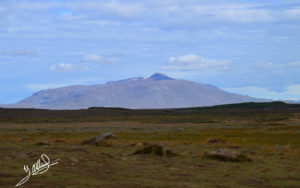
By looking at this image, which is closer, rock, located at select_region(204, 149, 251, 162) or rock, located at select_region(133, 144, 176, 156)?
rock, located at select_region(204, 149, 251, 162)

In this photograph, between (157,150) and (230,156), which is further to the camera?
(157,150)

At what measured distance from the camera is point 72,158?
22391 millimetres

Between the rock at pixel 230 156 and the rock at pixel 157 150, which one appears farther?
the rock at pixel 157 150

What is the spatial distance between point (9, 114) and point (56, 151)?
104276 mm

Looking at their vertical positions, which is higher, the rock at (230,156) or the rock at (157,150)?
the rock at (157,150)

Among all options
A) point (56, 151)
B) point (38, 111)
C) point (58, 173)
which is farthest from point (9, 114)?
point (58, 173)

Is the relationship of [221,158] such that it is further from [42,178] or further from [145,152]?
[42,178]

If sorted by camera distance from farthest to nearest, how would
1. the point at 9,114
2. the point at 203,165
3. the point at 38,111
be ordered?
the point at 38,111 < the point at 9,114 < the point at 203,165

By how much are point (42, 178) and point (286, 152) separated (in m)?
15.6

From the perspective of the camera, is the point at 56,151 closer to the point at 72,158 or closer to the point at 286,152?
the point at 72,158

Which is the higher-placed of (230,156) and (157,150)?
(157,150)

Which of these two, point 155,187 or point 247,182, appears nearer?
point 155,187

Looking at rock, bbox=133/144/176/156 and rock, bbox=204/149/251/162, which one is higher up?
rock, bbox=133/144/176/156

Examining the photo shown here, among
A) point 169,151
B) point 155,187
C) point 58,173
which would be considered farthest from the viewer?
point 169,151
